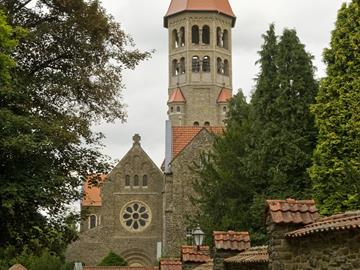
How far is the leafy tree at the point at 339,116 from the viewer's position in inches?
953

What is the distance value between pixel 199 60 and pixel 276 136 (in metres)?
46.2

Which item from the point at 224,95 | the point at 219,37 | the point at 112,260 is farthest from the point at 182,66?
the point at 112,260

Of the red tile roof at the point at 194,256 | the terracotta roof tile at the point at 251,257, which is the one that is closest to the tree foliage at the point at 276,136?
the red tile roof at the point at 194,256

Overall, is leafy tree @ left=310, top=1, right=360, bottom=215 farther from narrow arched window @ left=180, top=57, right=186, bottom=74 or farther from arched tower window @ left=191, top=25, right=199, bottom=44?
arched tower window @ left=191, top=25, right=199, bottom=44

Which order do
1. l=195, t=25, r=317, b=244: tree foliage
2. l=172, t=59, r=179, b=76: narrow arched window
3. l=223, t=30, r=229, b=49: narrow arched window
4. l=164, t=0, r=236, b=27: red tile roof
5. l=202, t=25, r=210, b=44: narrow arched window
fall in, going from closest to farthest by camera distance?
l=195, t=25, r=317, b=244: tree foliage, l=164, t=0, r=236, b=27: red tile roof, l=202, t=25, r=210, b=44: narrow arched window, l=172, t=59, r=179, b=76: narrow arched window, l=223, t=30, r=229, b=49: narrow arched window

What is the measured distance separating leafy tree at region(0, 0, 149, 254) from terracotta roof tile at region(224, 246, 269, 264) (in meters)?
5.97

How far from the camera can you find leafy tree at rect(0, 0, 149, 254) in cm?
1783

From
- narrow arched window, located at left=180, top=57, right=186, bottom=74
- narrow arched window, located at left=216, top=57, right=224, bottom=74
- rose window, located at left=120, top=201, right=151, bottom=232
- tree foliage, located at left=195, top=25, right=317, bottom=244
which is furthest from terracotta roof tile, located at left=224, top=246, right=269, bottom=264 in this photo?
narrow arched window, located at left=216, top=57, right=224, bottom=74

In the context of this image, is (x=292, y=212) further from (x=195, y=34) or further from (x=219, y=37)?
(x=219, y=37)

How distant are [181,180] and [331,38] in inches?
1050

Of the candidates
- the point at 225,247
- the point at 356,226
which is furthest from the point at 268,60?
the point at 356,226

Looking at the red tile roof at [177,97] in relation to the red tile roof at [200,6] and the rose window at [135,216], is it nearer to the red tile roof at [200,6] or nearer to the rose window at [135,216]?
the red tile roof at [200,6]

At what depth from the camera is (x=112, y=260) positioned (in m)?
52.8

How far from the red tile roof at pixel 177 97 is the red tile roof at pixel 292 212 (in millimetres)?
61201
